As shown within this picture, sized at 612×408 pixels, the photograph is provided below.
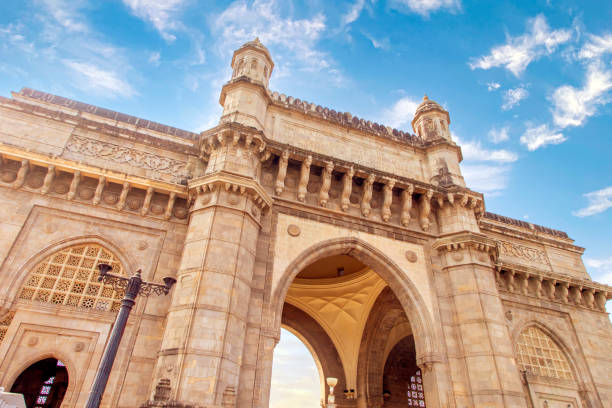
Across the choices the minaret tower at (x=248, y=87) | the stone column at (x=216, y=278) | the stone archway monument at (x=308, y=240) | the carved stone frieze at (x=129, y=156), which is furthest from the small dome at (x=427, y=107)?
the carved stone frieze at (x=129, y=156)

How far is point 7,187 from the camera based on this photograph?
1025 cm

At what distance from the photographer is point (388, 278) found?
1231cm

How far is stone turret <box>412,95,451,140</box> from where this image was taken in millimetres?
15758

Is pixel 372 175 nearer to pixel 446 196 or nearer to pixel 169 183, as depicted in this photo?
pixel 446 196

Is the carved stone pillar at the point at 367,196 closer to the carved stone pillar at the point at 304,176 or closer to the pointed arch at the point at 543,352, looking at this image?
the carved stone pillar at the point at 304,176

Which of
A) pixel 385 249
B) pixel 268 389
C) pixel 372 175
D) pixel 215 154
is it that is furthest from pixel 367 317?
pixel 215 154

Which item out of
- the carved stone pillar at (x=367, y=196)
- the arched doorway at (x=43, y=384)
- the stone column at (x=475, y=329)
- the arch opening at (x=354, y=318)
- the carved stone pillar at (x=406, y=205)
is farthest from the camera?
the arch opening at (x=354, y=318)

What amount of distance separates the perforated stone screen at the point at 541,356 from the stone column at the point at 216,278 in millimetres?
10491

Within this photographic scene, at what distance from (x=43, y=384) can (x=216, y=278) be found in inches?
261

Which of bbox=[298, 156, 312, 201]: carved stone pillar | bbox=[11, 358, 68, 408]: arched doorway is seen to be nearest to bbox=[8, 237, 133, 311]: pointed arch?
bbox=[11, 358, 68, 408]: arched doorway

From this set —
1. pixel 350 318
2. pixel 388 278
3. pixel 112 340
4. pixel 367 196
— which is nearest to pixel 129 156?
pixel 112 340

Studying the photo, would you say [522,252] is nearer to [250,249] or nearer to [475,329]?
[475,329]

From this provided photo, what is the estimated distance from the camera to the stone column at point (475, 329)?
10.4 meters

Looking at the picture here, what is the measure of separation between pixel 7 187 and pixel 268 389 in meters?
8.46
